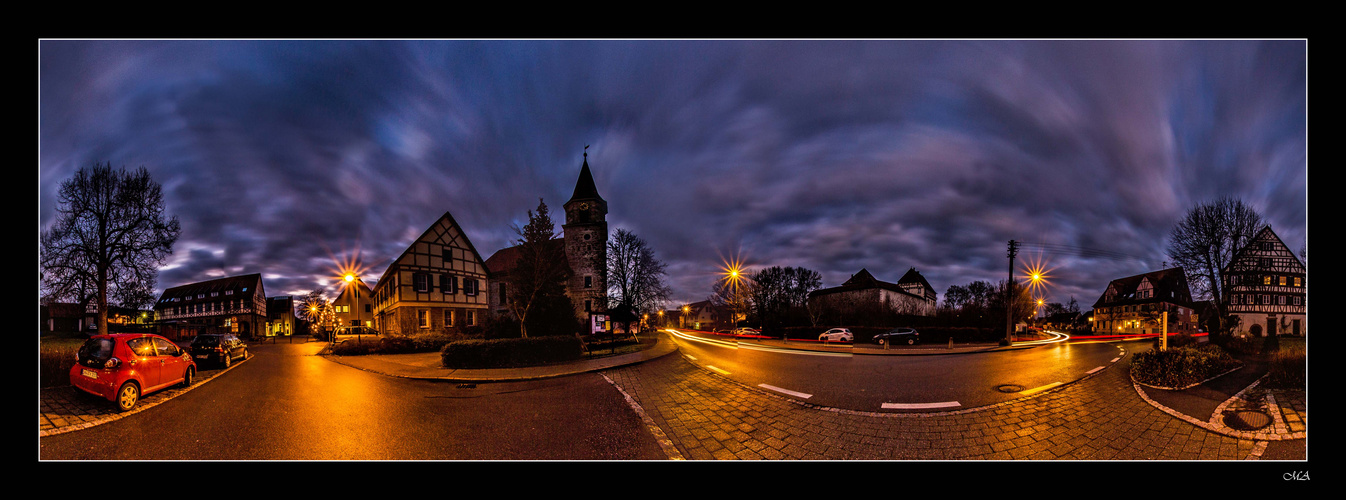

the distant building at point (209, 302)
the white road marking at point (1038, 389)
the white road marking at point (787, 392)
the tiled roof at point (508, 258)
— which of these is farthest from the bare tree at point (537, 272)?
the white road marking at point (1038, 389)

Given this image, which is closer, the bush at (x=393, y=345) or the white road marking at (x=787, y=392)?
the white road marking at (x=787, y=392)

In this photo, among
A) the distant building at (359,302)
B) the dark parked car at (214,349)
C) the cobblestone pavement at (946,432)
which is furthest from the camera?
the distant building at (359,302)

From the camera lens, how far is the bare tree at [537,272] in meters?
11.8

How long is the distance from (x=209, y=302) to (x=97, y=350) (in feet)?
14.9

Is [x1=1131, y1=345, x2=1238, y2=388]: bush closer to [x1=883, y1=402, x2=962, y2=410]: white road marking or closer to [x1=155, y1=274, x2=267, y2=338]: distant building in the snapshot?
[x1=883, y1=402, x2=962, y2=410]: white road marking

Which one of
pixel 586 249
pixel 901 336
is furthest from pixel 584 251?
pixel 901 336

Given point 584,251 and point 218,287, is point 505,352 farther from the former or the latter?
point 218,287

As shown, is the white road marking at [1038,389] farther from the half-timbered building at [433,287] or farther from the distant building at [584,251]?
the half-timbered building at [433,287]

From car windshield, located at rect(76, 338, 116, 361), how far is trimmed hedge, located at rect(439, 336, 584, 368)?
182 inches

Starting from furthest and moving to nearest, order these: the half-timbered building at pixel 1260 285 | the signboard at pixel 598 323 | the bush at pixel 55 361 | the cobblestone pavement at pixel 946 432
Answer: the signboard at pixel 598 323
the half-timbered building at pixel 1260 285
the bush at pixel 55 361
the cobblestone pavement at pixel 946 432

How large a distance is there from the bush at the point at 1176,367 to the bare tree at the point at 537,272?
12.8m

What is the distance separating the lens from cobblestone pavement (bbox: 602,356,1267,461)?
3426 millimetres

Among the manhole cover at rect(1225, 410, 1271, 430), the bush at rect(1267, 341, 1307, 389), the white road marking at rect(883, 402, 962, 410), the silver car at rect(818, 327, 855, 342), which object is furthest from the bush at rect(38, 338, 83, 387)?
the bush at rect(1267, 341, 1307, 389)

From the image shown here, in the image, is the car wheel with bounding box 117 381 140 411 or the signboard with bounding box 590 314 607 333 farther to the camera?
the signboard with bounding box 590 314 607 333
